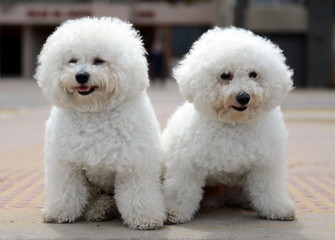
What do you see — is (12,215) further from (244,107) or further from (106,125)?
(244,107)

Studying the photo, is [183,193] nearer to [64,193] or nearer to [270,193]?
[270,193]

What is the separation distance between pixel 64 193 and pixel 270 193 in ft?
5.17

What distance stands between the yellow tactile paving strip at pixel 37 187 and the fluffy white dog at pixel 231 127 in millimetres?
676

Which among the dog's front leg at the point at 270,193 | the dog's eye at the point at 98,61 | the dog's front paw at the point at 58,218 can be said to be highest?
the dog's eye at the point at 98,61

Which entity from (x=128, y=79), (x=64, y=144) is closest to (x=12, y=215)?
(x=64, y=144)

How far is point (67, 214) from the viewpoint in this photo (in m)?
4.59

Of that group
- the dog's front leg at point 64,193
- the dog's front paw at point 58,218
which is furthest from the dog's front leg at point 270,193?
the dog's front paw at point 58,218

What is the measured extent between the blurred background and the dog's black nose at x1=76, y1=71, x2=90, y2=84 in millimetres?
20810

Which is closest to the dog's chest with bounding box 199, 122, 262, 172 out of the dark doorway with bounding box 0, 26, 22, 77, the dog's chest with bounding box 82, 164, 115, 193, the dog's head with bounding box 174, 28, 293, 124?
the dog's head with bounding box 174, 28, 293, 124

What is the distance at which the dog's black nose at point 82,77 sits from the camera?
4.25 m

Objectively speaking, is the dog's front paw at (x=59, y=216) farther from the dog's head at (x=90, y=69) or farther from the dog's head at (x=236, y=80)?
the dog's head at (x=236, y=80)

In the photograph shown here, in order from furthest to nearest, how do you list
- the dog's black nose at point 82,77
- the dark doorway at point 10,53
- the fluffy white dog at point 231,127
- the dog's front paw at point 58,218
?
the dark doorway at point 10,53 → the dog's front paw at point 58,218 → the fluffy white dog at point 231,127 → the dog's black nose at point 82,77

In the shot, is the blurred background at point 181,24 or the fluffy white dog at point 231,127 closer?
the fluffy white dog at point 231,127

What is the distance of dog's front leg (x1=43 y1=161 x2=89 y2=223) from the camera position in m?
4.53
